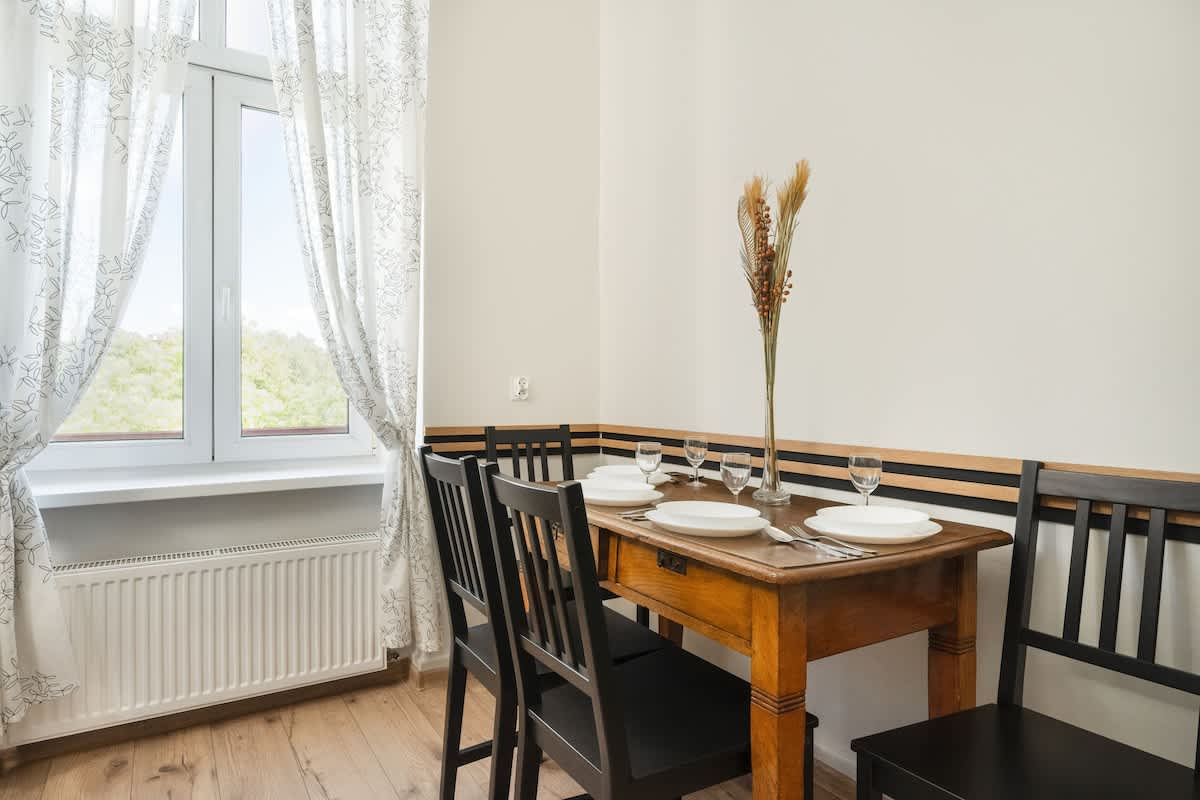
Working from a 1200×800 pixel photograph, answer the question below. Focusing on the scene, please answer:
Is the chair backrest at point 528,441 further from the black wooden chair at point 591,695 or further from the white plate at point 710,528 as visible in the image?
the white plate at point 710,528

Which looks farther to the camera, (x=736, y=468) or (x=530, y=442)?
(x=530, y=442)

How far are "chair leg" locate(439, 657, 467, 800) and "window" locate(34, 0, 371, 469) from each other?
1212 millimetres

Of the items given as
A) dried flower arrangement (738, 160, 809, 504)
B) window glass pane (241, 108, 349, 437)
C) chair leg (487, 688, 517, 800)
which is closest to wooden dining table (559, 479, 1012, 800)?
chair leg (487, 688, 517, 800)

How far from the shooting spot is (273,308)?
252cm

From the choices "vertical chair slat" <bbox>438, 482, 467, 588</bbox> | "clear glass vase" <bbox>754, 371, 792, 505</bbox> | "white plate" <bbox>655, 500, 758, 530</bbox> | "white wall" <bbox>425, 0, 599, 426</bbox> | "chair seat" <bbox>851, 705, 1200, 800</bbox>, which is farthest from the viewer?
"white wall" <bbox>425, 0, 599, 426</bbox>

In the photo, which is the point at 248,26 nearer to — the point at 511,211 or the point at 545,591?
the point at 511,211

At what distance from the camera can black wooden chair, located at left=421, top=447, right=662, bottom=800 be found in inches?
57.2

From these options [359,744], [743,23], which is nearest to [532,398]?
[359,744]

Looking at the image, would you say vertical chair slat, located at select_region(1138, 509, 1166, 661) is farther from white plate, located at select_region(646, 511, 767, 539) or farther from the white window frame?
the white window frame

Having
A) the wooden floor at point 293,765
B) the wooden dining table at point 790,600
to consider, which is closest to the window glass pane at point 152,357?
the wooden floor at point 293,765

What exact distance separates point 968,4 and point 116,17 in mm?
2285

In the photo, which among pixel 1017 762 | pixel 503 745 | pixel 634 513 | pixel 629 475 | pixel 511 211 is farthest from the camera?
pixel 511 211

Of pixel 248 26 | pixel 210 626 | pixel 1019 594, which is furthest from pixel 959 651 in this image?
pixel 248 26

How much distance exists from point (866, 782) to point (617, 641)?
0.63 meters
